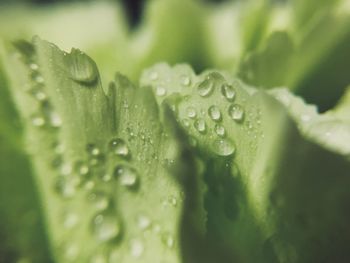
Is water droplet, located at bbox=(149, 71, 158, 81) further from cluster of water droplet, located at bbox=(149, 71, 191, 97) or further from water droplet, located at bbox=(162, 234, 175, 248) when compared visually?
water droplet, located at bbox=(162, 234, 175, 248)

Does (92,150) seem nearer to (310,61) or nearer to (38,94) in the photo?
(38,94)

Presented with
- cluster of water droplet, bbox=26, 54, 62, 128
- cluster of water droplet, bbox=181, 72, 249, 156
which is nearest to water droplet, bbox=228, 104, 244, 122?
cluster of water droplet, bbox=181, 72, 249, 156

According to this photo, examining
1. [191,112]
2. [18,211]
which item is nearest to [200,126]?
[191,112]

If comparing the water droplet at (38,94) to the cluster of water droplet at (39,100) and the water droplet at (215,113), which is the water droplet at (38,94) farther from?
the water droplet at (215,113)

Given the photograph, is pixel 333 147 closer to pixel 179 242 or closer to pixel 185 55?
pixel 179 242

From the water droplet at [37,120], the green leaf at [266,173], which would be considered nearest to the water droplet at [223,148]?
the green leaf at [266,173]

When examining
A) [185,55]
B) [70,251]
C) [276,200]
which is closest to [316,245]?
[276,200]
